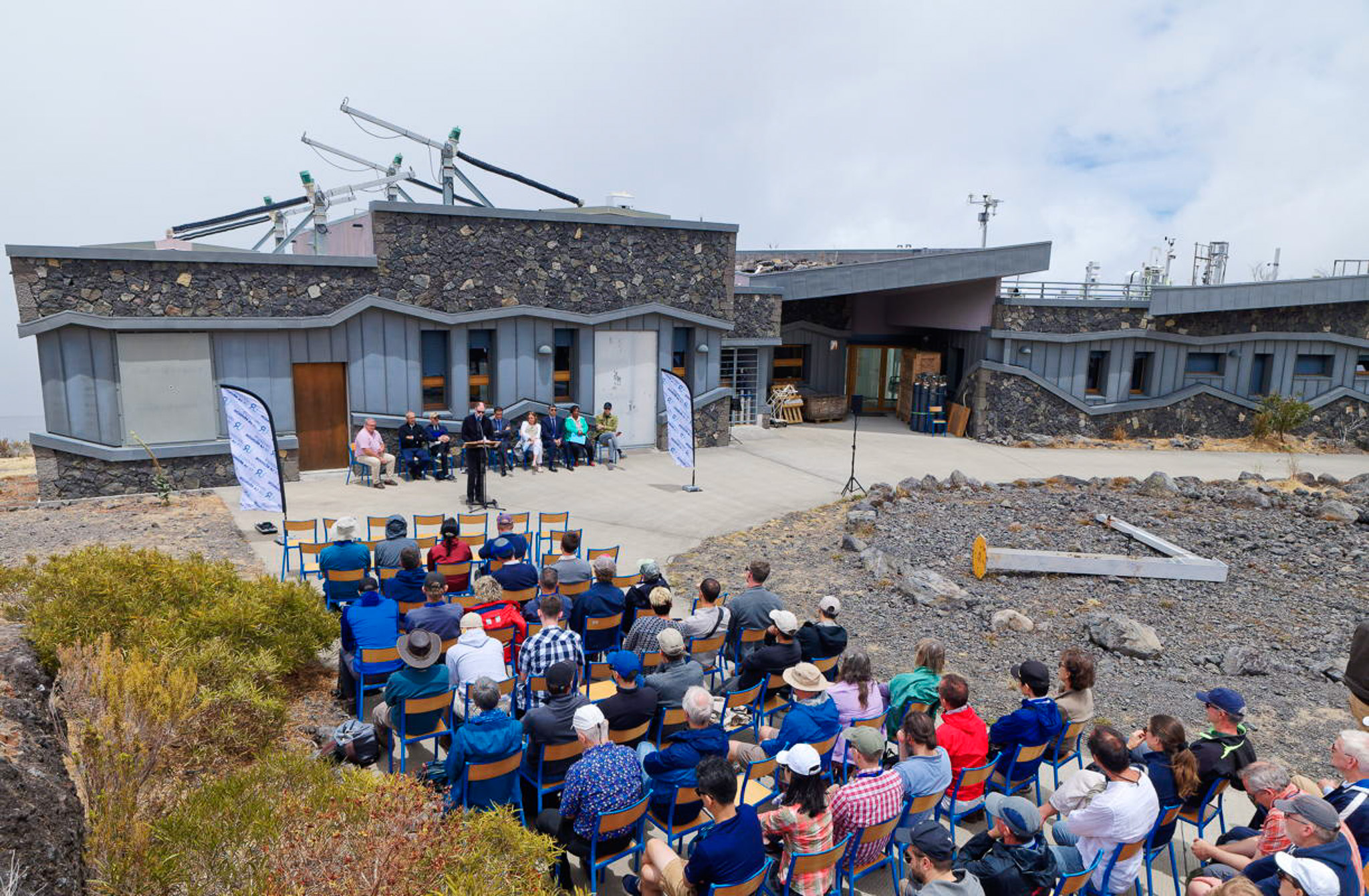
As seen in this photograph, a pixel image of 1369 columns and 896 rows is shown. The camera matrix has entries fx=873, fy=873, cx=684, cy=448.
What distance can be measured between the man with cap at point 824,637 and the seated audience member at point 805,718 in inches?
39.6

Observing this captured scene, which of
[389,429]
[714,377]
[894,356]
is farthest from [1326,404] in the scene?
[389,429]

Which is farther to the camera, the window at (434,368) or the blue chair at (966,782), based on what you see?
the window at (434,368)

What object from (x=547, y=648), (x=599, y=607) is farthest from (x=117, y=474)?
(x=547, y=648)

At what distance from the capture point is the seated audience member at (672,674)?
550cm

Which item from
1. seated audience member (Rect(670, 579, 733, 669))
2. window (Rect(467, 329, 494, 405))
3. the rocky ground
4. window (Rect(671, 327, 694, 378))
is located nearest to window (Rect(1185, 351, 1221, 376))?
the rocky ground

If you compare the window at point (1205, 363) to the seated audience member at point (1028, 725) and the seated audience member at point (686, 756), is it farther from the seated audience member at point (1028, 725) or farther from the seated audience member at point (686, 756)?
the seated audience member at point (686, 756)

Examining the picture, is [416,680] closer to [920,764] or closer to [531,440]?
[920,764]

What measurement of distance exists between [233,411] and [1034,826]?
9.70 m

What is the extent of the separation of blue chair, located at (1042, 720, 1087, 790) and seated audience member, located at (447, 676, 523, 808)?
3.44m

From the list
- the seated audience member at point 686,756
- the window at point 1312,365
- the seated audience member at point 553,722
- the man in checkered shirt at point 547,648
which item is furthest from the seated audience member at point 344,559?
the window at point 1312,365

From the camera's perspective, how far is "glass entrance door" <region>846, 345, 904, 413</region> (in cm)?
2595

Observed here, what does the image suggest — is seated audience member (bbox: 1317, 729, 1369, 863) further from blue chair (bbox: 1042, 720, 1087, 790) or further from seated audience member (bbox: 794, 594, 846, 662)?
seated audience member (bbox: 794, 594, 846, 662)

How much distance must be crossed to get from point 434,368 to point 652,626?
10.8 meters

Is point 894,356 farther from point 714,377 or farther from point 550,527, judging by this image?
point 550,527
